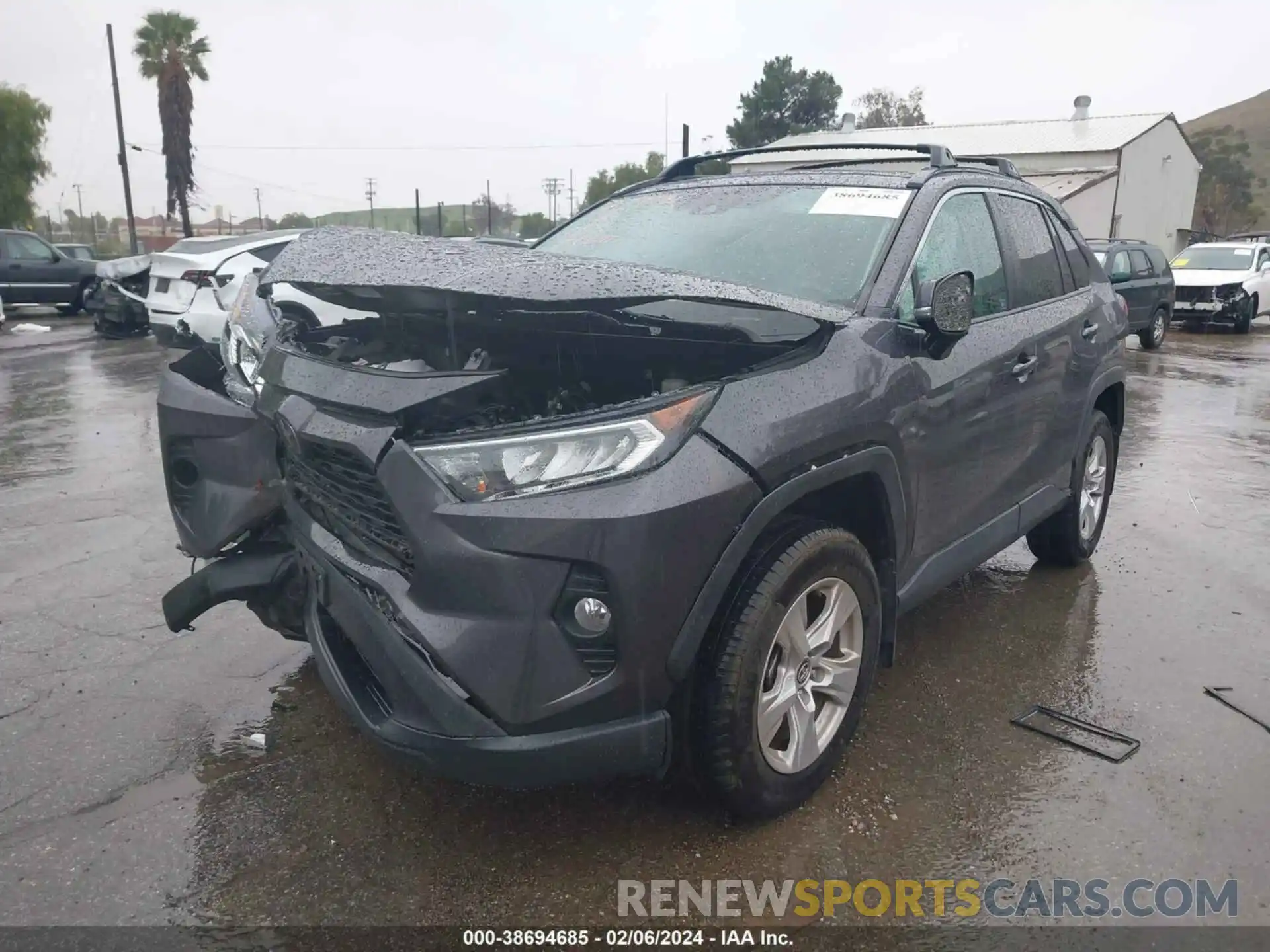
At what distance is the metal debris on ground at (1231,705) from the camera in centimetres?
333

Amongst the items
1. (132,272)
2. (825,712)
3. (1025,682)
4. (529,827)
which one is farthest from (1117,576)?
(132,272)

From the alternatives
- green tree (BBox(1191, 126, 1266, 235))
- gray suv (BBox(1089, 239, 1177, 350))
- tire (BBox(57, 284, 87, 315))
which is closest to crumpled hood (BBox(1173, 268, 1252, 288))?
gray suv (BBox(1089, 239, 1177, 350))

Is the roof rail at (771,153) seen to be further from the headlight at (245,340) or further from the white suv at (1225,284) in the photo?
the white suv at (1225,284)

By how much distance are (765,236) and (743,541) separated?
1474 millimetres

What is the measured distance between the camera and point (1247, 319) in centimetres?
1841

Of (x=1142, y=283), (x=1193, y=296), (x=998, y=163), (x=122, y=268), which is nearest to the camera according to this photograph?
(x=998, y=163)

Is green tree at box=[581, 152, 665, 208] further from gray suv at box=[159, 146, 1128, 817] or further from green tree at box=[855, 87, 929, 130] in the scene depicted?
gray suv at box=[159, 146, 1128, 817]

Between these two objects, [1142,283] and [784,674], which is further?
[1142,283]

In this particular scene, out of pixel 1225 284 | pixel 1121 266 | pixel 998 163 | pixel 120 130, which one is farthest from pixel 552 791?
pixel 120 130

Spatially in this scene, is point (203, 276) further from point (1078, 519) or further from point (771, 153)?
point (1078, 519)

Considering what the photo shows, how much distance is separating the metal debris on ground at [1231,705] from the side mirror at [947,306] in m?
1.75

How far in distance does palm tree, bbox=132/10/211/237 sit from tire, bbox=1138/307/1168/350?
29948 millimetres

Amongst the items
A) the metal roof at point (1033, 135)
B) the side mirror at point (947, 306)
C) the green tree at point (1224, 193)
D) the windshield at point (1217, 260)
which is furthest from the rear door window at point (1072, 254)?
the green tree at point (1224, 193)

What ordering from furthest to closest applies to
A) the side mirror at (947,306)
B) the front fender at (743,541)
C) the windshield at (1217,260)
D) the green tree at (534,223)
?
1. the green tree at (534,223)
2. the windshield at (1217,260)
3. the side mirror at (947,306)
4. the front fender at (743,541)
